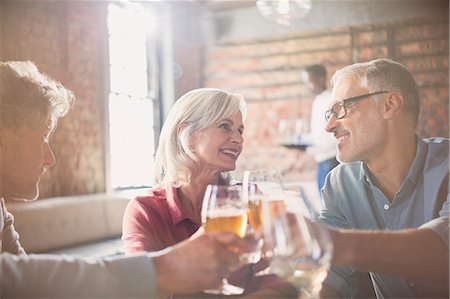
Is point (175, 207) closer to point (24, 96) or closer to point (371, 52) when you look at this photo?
point (24, 96)

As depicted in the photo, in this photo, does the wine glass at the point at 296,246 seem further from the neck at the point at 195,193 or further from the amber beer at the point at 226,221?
the neck at the point at 195,193

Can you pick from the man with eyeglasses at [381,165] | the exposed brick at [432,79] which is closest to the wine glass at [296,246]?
the man with eyeglasses at [381,165]

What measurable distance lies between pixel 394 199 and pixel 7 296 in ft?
2.76

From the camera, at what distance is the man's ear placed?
1.24 metres

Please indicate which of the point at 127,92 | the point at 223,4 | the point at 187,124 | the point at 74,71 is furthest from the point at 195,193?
the point at 223,4

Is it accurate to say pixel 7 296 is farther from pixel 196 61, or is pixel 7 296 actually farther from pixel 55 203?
pixel 196 61

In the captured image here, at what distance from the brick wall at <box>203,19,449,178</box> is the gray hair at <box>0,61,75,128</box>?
449 centimetres

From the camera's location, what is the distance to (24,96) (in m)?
0.92

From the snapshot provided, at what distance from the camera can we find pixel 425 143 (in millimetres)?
1181

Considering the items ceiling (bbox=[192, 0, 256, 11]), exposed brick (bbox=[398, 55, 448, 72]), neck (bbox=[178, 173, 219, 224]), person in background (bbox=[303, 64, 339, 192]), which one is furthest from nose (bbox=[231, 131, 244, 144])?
ceiling (bbox=[192, 0, 256, 11])

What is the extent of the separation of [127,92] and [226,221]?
394 cm

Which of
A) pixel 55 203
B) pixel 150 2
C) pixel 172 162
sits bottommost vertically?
pixel 55 203

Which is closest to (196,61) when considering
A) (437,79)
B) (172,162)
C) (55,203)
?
(437,79)

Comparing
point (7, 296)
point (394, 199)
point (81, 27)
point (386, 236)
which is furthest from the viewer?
point (81, 27)
